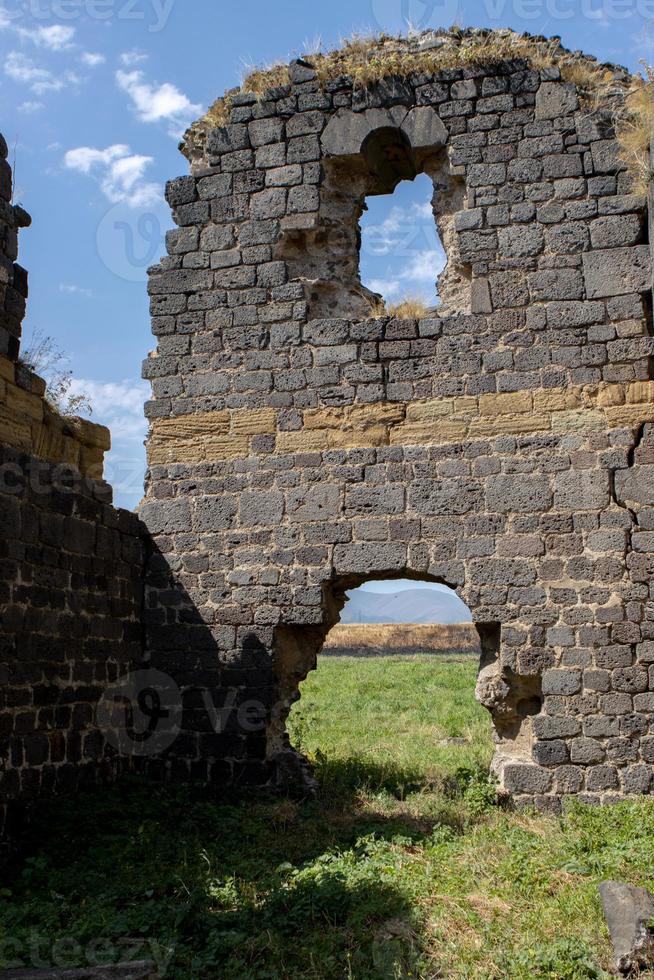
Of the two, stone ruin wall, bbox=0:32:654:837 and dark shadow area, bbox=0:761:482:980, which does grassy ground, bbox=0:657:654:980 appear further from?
stone ruin wall, bbox=0:32:654:837

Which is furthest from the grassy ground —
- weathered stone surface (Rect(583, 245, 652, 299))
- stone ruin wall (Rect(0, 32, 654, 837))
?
weathered stone surface (Rect(583, 245, 652, 299))

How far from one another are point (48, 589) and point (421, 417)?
10.8ft

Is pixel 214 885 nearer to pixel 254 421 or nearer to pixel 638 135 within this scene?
pixel 254 421

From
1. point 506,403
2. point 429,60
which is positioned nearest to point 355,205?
point 429,60

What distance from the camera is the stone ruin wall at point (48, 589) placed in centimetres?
648

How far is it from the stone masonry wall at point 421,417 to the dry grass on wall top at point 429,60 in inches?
3.8

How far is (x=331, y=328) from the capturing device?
8.55 meters

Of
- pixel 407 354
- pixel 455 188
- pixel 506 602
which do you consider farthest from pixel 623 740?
pixel 455 188

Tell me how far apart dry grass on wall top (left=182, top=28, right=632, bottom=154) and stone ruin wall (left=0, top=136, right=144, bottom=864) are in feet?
9.08

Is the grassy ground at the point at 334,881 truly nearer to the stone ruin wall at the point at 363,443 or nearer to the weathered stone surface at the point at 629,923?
the weathered stone surface at the point at 629,923

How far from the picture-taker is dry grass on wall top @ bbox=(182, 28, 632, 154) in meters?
8.50

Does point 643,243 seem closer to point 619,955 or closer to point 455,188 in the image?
point 455,188

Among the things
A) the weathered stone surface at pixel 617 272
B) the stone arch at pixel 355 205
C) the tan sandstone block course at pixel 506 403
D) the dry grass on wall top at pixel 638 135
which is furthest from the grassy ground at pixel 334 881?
the dry grass on wall top at pixel 638 135

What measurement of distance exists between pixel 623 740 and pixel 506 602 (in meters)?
1.32
